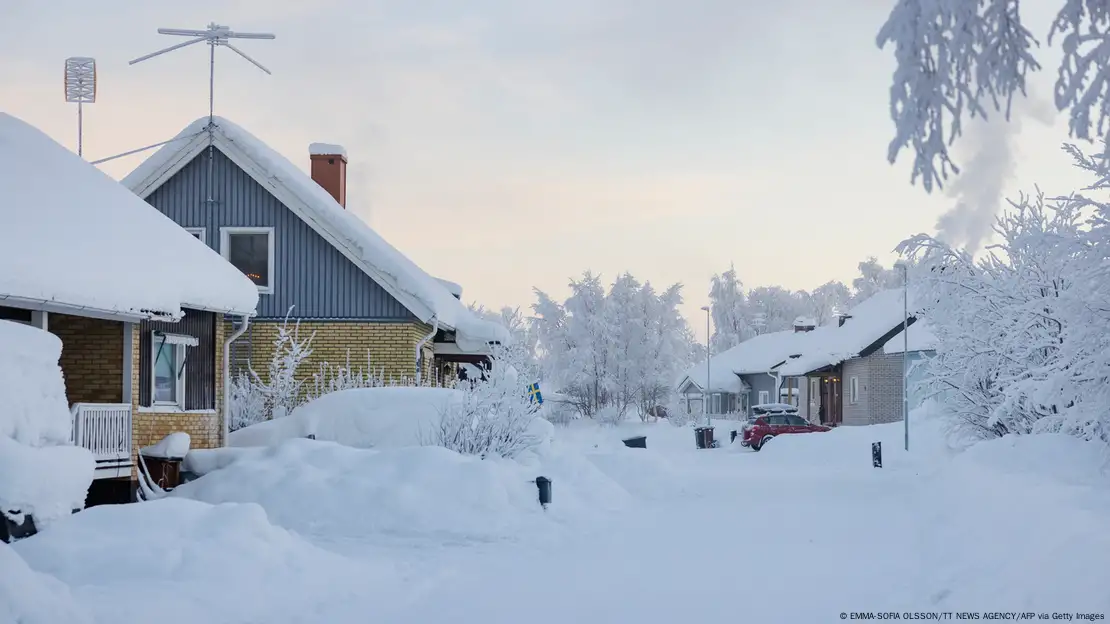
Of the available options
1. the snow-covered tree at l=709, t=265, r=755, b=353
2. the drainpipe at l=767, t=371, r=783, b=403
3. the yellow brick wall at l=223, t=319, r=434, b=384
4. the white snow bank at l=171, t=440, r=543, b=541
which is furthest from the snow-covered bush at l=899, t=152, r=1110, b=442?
the snow-covered tree at l=709, t=265, r=755, b=353

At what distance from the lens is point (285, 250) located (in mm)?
26812

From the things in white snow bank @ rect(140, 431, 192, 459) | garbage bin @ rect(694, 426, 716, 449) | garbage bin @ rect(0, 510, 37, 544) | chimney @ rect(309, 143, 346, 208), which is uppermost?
chimney @ rect(309, 143, 346, 208)

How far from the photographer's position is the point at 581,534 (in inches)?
637

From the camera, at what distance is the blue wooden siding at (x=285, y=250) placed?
26.6m

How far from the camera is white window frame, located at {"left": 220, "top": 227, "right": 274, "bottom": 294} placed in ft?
88.1

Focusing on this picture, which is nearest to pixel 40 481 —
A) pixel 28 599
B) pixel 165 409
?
pixel 28 599

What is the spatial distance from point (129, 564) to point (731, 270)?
358 ft

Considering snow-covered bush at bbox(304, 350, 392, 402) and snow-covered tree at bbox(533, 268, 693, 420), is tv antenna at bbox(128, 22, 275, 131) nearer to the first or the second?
snow-covered bush at bbox(304, 350, 392, 402)

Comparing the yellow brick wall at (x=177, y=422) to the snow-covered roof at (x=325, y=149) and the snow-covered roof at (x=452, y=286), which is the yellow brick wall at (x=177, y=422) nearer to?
the snow-covered roof at (x=325, y=149)

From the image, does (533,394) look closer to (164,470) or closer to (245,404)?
(164,470)

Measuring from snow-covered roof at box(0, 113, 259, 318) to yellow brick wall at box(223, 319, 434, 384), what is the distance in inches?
218

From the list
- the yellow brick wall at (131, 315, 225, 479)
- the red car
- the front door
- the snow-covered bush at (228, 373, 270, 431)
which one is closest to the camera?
the yellow brick wall at (131, 315, 225, 479)

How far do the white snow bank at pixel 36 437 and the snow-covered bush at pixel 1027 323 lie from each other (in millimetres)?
12408

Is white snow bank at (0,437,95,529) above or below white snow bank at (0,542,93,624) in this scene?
above
